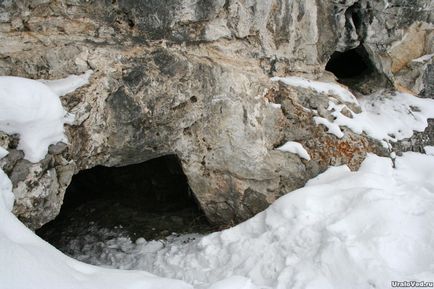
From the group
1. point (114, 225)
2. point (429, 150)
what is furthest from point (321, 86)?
point (114, 225)

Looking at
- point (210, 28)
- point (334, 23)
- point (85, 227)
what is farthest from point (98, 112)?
point (334, 23)

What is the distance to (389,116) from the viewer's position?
8281 millimetres

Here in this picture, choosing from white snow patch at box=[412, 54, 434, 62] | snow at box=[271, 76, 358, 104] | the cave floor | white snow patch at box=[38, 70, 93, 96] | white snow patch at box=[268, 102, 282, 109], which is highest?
white snow patch at box=[38, 70, 93, 96]

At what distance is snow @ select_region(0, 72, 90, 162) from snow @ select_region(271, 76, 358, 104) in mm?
3885

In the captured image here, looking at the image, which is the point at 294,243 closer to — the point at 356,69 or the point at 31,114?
the point at 31,114

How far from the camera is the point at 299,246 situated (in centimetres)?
560

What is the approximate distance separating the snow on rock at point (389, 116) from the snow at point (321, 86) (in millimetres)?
332

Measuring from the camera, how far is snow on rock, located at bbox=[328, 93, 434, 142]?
7492 millimetres

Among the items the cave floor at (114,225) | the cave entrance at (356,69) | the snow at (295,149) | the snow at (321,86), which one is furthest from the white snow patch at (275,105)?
the cave entrance at (356,69)

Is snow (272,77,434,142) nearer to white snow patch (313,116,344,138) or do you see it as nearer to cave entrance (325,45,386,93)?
white snow patch (313,116,344,138)

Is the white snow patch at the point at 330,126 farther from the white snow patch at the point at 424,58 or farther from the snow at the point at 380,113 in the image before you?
the white snow patch at the point at 424,58

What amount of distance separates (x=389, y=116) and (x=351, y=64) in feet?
8.57

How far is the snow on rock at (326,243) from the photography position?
4.96m

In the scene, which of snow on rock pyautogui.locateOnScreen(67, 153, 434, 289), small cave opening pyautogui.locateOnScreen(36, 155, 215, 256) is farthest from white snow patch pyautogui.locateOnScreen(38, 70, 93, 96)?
snow on rock pyautogui.locateOnScreen(67, 153, 434, 289)
